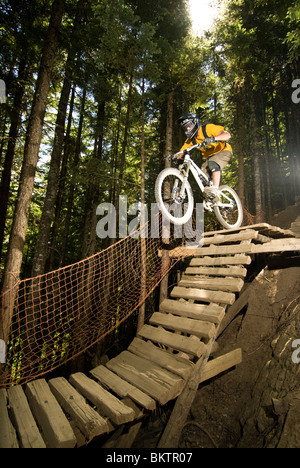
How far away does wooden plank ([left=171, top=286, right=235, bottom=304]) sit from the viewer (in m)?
3.67

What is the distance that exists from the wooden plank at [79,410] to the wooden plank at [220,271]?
2977 mm

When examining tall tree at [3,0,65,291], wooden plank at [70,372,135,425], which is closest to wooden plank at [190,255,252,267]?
wooden plank at [70,372,135,425]

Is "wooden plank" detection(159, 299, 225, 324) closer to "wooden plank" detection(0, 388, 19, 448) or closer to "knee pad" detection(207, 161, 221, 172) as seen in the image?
"wooden plank" detection(0, 388, 19, 448)

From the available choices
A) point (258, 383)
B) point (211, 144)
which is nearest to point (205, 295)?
point (258, 383)

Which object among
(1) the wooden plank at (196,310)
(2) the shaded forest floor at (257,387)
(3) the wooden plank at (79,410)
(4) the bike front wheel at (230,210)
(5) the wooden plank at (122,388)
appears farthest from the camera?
(4) the bike front wheel at (230,210)

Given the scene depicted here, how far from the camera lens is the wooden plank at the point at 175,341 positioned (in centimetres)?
327

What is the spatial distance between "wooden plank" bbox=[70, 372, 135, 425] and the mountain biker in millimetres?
4237

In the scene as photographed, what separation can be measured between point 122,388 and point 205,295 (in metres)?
2.02

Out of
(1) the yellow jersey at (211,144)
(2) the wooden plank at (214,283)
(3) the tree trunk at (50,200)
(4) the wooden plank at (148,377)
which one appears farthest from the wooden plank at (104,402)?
(1) the yellow jersey at (211,144)

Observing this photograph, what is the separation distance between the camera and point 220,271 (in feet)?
14.3

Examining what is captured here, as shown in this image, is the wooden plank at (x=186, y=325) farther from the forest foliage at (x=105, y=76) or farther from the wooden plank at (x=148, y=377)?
the forest foliage at (x=105, y=76)

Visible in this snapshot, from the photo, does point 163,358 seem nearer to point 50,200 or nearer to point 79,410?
point 79,410
